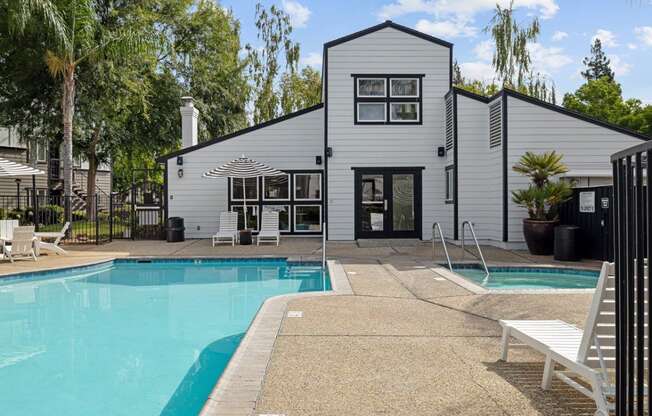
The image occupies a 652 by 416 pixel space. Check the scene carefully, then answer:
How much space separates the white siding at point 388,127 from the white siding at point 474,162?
1.04 metres

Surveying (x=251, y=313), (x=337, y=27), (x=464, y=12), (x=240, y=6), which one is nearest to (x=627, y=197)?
(x=251, y=313)

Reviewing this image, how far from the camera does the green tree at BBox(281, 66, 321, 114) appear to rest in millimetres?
27828

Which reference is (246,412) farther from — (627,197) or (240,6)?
(240,6)

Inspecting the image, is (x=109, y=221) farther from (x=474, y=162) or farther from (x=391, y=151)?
(x=474, y=162)

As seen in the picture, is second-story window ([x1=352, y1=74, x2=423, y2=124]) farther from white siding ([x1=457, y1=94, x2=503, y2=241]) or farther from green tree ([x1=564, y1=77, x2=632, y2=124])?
green tree ([x1=564, y1=77, x2=632, y2=124])

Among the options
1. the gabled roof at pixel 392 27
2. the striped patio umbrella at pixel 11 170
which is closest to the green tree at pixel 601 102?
the gabled roof at pixel 392 27

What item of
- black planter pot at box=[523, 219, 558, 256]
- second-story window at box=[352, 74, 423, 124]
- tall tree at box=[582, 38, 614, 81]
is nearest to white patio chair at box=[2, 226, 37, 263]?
second-story window at box=[352, 74, 423, 124]

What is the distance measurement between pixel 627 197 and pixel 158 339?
201 inches

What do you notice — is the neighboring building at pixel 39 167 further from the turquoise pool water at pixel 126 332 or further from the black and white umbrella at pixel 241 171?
the turquoise pool water at pixel 126 332

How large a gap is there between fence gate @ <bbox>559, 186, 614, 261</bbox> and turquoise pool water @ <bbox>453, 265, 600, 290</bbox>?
43.2 inches

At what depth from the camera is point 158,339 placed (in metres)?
6.03

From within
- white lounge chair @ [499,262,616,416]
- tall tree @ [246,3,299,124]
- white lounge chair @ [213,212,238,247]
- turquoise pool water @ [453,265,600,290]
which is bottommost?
turquoise pool water @ [453,265,600,290]

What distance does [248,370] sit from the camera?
3861 millimetres

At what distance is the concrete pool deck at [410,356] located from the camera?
10.7ft
